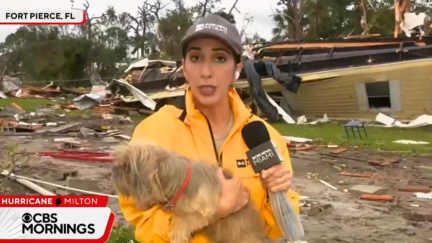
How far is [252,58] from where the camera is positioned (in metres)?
26.2

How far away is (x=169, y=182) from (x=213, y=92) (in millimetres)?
661

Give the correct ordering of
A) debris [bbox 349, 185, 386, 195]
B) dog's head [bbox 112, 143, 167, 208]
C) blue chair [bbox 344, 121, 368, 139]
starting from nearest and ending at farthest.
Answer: dog's head [bbox 112, 143, 167, 208] → debris [bbox 349, 185, 386, 195] → blue chair [bbox 344, 121, 368, 139]

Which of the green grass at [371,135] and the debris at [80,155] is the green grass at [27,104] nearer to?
the green grass at [371,135]

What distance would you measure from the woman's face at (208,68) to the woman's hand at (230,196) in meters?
0.49

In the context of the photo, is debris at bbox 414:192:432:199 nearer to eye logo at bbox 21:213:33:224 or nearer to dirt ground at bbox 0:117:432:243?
dirt ground at bbox 0:117:432:243

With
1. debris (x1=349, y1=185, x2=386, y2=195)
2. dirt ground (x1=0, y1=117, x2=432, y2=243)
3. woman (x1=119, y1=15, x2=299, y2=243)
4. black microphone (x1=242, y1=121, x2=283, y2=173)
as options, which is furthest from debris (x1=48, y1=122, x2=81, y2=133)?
black microphone (x1=242, y1=121, x2=283, y2=173)

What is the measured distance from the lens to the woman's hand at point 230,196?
2.90 meters

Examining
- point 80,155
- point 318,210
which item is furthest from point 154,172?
point 80,155

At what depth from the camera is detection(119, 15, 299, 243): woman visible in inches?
116

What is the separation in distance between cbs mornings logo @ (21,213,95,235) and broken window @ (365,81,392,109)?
838 inches

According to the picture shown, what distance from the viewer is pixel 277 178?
2961 millimetres

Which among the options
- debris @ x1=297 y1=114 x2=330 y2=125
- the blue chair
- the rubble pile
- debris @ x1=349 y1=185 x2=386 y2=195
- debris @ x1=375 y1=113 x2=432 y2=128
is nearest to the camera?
debris @ x1=349 y1=185 x2=386 y2=195

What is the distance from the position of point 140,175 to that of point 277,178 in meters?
0.85

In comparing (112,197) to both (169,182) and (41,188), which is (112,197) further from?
(169,182)
